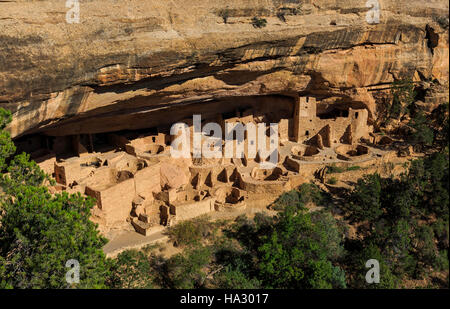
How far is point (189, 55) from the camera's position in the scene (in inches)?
623

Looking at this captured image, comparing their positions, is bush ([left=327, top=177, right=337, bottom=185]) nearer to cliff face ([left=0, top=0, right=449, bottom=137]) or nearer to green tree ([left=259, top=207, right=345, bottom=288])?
green tree ([left=259, top=207, right=345, bottom=288])

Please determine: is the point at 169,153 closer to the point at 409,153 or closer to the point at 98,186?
the point at 98,186

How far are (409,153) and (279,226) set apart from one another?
9.13 metres

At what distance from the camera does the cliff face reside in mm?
13469

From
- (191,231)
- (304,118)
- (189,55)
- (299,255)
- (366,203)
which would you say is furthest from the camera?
(304,118)

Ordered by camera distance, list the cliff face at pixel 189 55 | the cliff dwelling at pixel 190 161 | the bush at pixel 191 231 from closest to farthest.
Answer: the cliff face at pixel 189 55 → the bush at pixel 191 231 → the cliff dwelling at pixel 190 161

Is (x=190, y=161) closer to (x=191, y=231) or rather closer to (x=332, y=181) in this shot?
(x=191, y=231)

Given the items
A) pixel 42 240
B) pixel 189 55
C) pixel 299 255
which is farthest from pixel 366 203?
pixel 42 240

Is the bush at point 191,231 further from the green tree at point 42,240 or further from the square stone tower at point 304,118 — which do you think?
the square stone tower at point 304,118

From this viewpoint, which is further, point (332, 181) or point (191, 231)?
point (332, 181)

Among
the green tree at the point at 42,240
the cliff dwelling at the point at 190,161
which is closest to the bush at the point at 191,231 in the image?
the cliff dwelling at the point at 190,161

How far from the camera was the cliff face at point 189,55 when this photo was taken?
1347cm

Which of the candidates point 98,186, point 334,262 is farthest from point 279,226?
point 98,186
